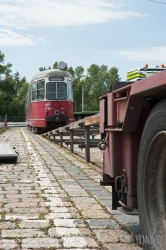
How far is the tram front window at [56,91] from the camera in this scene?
25.3 meters

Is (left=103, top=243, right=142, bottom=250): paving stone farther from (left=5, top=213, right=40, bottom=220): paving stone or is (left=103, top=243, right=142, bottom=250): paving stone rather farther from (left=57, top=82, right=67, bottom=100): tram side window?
(left=57, top=82, right=67, bottom=100): tram side window

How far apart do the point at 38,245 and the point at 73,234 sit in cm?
43

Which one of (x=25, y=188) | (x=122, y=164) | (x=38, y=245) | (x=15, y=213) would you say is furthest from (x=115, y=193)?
(x=25, y=188)

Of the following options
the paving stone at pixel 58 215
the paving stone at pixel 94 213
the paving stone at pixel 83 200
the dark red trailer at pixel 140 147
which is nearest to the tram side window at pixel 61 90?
the paving stone at pixel 83 200

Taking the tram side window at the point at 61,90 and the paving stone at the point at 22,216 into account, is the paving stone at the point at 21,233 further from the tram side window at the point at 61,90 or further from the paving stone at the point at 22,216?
the tram side window at the point at 61,90

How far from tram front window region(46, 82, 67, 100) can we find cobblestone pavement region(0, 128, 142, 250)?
17.3 m

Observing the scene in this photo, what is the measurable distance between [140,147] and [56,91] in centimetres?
2233

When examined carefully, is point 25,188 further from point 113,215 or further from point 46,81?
point 46,81

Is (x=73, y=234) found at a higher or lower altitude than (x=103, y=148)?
lower

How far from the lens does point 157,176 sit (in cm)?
315

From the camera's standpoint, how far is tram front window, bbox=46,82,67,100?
25288mm

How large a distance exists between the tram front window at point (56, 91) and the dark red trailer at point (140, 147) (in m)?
21.1

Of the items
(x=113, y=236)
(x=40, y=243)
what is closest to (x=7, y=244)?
(x=40, y=243)

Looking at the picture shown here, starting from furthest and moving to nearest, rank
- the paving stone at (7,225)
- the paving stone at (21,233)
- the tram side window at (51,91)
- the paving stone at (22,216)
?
the tram side window at (51,91) → the paving stone at (22,216) → the paving stone at (7,225) → the paving stone at (21,233)
